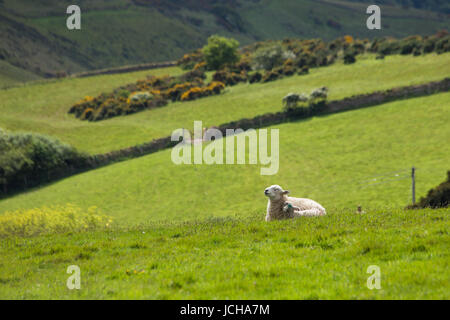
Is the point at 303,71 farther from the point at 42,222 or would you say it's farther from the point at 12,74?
the point at 12,74

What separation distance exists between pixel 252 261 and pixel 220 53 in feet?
329

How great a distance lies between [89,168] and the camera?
59.8m

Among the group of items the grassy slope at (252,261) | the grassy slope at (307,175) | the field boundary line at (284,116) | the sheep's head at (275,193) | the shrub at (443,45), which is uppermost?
the shrub at (443,45)

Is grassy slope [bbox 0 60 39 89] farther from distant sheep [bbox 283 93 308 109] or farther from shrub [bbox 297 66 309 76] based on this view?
distant sheep [bbox 283 93 308 109]

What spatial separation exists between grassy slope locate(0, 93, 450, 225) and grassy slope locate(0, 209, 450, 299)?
2050 cm

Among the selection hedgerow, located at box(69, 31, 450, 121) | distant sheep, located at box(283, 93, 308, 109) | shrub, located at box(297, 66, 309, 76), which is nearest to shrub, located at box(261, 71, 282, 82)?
hedgerow, located at box(69, 31, 450, 121)

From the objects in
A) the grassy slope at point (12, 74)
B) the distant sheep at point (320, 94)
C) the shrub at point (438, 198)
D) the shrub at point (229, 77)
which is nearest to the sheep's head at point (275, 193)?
the shrub at point (438, 198)

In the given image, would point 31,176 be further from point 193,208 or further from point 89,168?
point 193,208

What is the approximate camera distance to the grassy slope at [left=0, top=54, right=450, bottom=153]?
66750 millimetres

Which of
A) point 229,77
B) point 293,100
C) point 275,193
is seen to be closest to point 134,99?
point 229,77

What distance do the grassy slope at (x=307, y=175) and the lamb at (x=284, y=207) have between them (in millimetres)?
16394

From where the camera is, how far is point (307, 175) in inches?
1769

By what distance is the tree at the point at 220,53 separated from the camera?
4262 inches

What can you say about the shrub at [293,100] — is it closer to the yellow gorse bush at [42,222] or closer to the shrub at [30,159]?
the shrub at [30,159]
